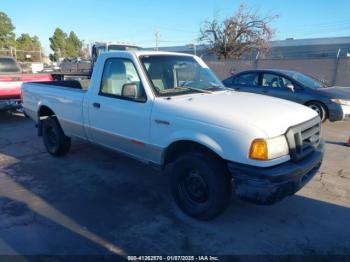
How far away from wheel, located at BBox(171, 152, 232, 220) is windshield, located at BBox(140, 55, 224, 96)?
3.19 ft

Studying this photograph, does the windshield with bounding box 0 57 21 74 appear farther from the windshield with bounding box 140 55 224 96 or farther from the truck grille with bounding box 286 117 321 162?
the truck grille with bounding box 286 117 321 162

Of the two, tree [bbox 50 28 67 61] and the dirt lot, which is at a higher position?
tree [bbox 50 28 67 61]

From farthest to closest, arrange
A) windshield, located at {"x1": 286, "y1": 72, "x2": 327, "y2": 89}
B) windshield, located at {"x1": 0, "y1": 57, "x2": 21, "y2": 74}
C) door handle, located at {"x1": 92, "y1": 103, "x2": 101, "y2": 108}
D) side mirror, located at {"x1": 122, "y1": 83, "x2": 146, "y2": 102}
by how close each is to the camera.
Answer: windshield, located at {"x1": 0, "y1": 57, "x2": 21, "y2": 74}
windshield, located at {"x1": 286, "y1": 72, "x2": 327, "y2": 89}
door handle, located at {"x1": 92, "y1": 103, "x2": 101, "y2": 108}
side mirror, located at {"x1": 122, "y1": 83, "x2": 146, "y2": 102}

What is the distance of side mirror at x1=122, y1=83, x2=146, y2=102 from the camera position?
379cm

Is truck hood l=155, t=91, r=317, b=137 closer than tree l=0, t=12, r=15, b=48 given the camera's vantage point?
Yes

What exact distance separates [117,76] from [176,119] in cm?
138

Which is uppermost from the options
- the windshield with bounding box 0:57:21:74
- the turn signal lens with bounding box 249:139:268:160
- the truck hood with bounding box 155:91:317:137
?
the windshield with bounding box 0:57:21:74

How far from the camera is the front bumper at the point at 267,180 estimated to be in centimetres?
296

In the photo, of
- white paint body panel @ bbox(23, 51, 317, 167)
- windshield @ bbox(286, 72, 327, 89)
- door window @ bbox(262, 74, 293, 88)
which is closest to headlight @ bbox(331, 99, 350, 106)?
windshield @ bbox(286, 72, 327, 89)

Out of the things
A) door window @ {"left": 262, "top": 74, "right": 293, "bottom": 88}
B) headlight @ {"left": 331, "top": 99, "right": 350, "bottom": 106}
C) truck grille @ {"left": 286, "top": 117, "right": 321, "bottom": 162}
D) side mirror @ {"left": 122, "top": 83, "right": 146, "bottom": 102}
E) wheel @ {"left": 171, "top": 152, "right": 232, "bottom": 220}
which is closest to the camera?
truck grille @ {"left": 286, "top": 117, "right": 321, "bottom": 162}

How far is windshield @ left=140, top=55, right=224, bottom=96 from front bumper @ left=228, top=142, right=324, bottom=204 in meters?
1.39

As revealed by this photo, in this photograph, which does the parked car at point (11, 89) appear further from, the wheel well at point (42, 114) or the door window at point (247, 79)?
the door window at point (247, 79)

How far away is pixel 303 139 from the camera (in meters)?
3.38

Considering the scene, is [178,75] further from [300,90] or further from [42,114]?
[300,90]
